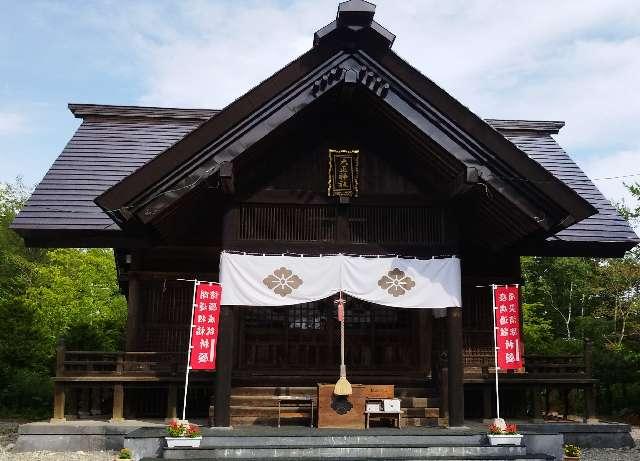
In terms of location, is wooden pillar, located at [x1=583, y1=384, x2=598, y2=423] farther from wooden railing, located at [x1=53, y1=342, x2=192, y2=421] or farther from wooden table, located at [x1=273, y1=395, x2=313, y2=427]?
wooden railing, located at [x1=53, y1=342, x2=192, y2=421]

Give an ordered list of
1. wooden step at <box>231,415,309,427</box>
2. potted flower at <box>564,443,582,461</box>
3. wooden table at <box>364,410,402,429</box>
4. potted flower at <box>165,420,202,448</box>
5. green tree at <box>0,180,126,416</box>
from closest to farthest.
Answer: potted flower at <box>165,420,202,448</box>, potted flower at <box>564,443,582,461</box>, wooden table at <box>364,410,402,429</box>, wooden step at <box>231,415,309,427</box>, green tree at <box>0,180,126,416</box>

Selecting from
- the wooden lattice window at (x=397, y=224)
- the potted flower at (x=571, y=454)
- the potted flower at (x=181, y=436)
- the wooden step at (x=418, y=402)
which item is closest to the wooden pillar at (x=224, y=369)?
the potted flower at (x=181, y=436)

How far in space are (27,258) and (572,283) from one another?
37169mm

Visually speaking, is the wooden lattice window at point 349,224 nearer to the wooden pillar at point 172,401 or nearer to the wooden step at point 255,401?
the wooden step at point 255,401

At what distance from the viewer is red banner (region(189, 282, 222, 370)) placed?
10.2 m

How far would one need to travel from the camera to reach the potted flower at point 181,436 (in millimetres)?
8648

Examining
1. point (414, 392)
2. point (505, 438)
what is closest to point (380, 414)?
point (414, 392)

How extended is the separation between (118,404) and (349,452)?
538 cm

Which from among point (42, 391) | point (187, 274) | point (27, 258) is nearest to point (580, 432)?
point (187, 274)

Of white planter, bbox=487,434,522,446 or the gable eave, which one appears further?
the gable eave

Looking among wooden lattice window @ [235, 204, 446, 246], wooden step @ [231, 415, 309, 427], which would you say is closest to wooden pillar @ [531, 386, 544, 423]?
wooden lattice window @ [235, 204, 446, 246]

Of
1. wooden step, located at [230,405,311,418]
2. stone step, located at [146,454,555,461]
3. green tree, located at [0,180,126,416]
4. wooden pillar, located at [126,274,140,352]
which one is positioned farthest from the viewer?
green tree, located at [0,180,126,416]

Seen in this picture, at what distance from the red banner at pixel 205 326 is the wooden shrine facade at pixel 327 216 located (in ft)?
0.82

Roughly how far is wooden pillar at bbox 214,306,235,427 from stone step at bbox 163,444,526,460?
1428mm
